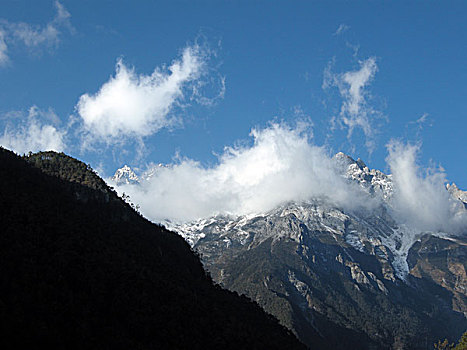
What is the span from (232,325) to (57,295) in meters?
78.1

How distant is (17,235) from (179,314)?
68354 millimetres

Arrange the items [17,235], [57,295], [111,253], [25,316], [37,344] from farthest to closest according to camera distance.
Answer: [111,253], [17,235], [57,295], [25,316], [37,344]

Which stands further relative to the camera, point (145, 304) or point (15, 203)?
point (15, 203)

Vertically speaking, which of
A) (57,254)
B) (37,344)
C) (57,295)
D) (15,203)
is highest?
(15,203)

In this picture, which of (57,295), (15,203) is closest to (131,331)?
(57,295)

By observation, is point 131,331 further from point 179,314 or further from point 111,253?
point 111,253

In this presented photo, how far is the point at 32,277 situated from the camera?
490ft

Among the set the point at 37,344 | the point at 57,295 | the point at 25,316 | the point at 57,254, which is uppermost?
the point at 57,254

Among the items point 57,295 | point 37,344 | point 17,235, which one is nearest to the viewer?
point 37,344

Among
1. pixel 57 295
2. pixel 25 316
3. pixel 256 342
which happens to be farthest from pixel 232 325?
pixel 25 316

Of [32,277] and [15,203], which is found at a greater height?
[15,203]

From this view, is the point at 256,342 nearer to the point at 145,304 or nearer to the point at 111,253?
the point at 145,304

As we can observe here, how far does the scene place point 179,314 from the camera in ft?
582

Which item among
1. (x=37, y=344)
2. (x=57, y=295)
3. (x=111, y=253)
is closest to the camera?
(x=37, y=344)
